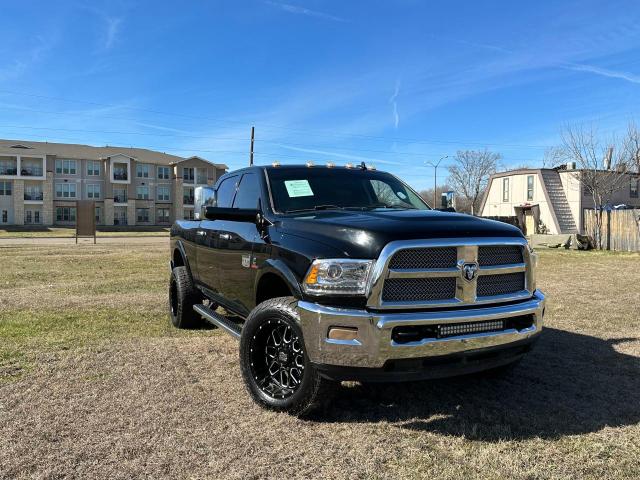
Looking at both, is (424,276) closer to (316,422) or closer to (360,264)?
(360,264)

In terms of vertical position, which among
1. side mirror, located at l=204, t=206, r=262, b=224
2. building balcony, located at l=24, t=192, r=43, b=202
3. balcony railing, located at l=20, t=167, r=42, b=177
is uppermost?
balcony railing, located at l=20, t=167, r=42, b=177

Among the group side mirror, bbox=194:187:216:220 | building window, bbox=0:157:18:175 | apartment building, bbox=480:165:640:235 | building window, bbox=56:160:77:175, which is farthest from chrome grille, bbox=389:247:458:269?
building window, bbox=0:157:18:175

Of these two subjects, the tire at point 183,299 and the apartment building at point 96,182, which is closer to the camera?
the tire at point 183,299

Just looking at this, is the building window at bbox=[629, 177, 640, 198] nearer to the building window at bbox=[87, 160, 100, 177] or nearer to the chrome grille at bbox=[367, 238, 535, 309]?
the chrome grille at bbox=[367, 238, 535, 309]

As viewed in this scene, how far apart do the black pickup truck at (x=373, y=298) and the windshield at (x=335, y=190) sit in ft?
0.29

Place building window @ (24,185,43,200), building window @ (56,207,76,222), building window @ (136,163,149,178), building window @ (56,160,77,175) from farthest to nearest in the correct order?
building window @ (136,163,149,178)
building window @ (56,160,77,175)
building window @ (56,207,76,222)
building window @ (24,185,43,200)

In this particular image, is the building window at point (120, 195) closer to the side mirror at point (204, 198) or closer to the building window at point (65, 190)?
the building window at point (65, 190)

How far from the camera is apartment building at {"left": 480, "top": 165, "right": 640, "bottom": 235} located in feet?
112

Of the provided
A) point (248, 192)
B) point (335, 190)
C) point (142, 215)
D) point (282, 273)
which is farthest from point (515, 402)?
point (142, 215)

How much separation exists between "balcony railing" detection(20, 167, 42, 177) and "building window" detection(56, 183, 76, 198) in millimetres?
2607

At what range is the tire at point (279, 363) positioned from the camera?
137 inches

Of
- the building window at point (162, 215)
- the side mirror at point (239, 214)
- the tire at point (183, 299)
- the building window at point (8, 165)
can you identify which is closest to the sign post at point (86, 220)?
the tire at point (183, 299)

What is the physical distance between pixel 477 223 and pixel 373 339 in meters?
1.18

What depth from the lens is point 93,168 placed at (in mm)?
68625
